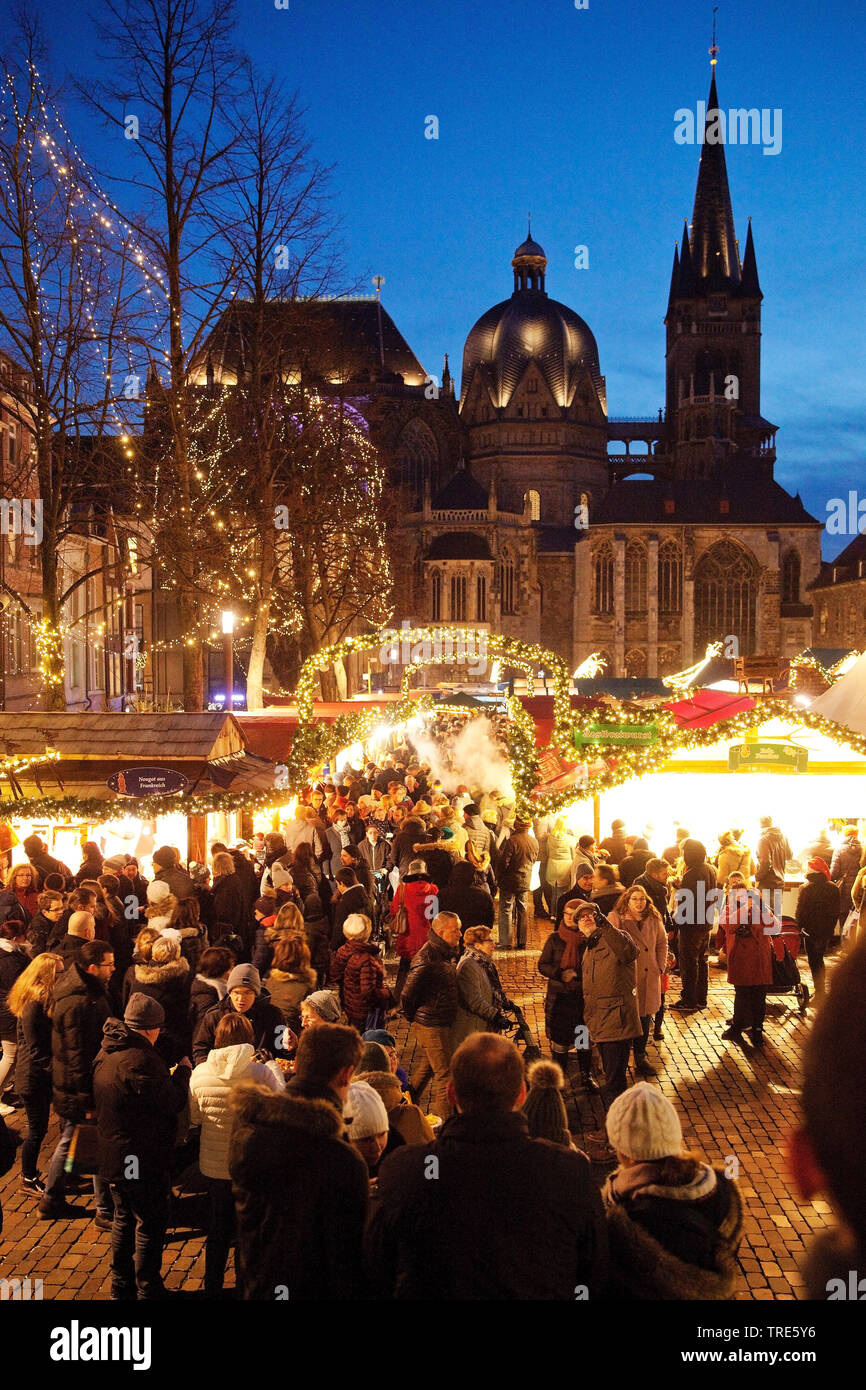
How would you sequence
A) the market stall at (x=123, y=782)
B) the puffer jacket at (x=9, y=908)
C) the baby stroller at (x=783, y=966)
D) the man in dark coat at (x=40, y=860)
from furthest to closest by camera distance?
the market stall at (x=123, y=782), the man in dark coat at (x=40, y=860), the baby stroller at (x=783, y=966), the puffer jacket at (x=9, y=908)

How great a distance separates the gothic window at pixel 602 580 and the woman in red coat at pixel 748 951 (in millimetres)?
59618

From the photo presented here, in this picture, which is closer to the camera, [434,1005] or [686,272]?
[434,1005]

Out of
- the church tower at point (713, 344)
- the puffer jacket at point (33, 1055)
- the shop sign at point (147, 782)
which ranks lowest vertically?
the puffer jacket at point (33, 1055)

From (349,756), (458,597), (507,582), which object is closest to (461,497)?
(507,582)

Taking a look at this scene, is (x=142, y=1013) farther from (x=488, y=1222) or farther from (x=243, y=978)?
(x=488, y=1222)

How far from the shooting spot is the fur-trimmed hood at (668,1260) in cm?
304

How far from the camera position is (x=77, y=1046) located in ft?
18.6

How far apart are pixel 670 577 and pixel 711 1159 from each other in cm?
6281

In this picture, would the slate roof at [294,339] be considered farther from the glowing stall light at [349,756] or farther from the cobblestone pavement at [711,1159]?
the cobblestone pavement at [711,1159]

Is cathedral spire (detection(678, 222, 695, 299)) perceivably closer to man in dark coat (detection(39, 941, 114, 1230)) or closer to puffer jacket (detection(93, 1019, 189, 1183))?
man in dark coat (detection(39, 941, 114, 1230))

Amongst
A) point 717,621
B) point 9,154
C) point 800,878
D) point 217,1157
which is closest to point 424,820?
point 800,878

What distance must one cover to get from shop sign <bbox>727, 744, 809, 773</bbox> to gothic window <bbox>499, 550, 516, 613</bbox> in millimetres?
54848

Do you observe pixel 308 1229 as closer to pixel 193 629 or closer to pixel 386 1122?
pixel 386 1122

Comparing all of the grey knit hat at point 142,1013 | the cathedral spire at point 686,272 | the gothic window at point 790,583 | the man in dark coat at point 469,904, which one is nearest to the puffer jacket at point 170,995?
the grey knit hat at point 142,1013
